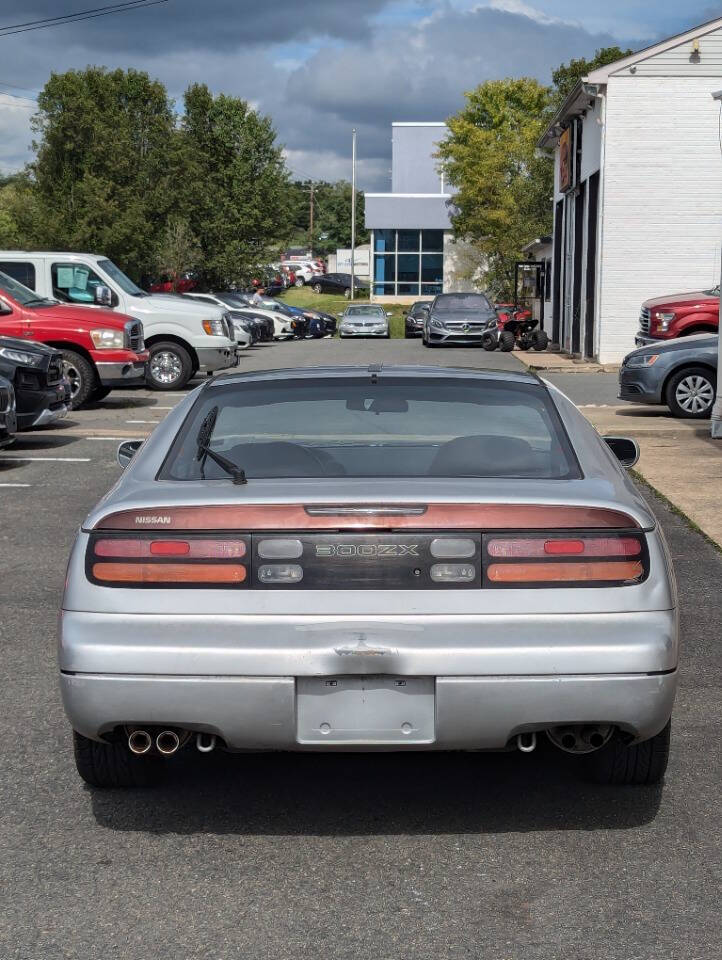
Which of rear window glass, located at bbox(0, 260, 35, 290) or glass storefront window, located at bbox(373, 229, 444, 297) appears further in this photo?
glass storefront window, located at bbox(373, 229, 444, 297)

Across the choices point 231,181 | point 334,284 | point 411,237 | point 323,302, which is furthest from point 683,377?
point 334,284

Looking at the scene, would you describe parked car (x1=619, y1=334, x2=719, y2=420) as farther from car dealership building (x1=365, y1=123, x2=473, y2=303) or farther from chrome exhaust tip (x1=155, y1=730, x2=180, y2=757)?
car dealership building (x1=365, y1=123, x2=473, y2=303)

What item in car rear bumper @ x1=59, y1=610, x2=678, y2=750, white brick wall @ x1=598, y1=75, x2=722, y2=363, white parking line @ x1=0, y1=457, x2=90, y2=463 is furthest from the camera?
white brick wall @ x1=598, y1=75, x2=722, y2=363

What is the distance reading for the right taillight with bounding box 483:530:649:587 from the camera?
389cm

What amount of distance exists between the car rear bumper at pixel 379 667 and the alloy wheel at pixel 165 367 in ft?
63.4

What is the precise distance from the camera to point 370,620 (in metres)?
3.84

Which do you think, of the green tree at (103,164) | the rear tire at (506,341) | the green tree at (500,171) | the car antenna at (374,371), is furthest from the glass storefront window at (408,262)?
the car antenna at (374,371)

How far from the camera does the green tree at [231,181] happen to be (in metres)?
70.9

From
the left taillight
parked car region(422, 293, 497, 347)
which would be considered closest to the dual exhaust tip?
the left taillight

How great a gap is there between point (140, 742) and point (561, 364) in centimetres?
2771

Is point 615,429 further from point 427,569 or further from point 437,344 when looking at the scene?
point 437,344

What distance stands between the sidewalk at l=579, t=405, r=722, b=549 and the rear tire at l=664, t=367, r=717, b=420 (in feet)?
0.92

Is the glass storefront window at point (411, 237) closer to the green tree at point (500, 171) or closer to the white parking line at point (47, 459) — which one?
the green tree at point (500, 171)

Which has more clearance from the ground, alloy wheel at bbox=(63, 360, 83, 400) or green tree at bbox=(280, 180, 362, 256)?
green tree at bbox=(280, 180, 362, 256)
